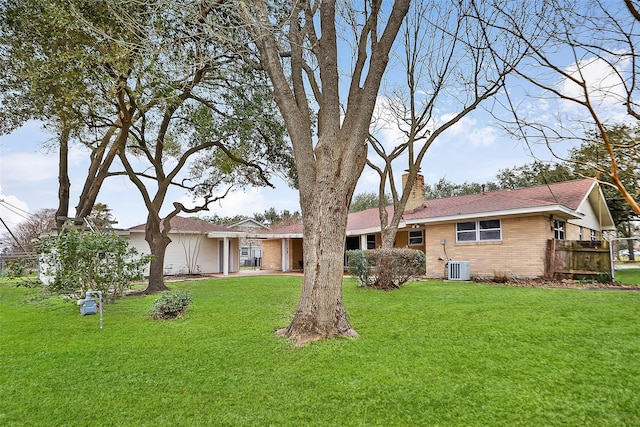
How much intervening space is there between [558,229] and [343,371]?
44.0ft

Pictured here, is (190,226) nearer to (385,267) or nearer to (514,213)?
(385,267)

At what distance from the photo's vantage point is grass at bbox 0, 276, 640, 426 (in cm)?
314

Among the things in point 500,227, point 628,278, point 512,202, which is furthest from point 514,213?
point 628,278

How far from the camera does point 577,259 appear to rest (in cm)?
1255

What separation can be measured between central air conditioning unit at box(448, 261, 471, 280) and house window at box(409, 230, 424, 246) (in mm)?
4363

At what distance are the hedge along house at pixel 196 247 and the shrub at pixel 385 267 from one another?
12845mm

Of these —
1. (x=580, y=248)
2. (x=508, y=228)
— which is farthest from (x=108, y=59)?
(x=580, y=248)

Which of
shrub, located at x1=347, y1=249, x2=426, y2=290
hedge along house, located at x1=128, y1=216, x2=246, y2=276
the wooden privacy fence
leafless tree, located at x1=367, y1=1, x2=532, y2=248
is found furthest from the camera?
hedge along house, located at x1=128, y1=216, x2=246, y2=276

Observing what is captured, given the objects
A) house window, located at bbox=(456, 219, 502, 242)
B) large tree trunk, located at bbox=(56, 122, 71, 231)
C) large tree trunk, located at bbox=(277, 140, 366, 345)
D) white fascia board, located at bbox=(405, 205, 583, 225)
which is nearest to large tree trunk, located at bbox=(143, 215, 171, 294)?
large tree trunk, located at bbox=(56, 122, 71, 231)

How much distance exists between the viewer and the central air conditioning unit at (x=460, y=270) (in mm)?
13914

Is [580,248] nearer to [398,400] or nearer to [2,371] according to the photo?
[398,400]

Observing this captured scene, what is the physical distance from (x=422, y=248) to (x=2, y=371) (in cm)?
1654

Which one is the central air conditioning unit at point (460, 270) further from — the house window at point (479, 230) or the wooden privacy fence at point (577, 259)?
the wooden privacy fence at point (577, 259)

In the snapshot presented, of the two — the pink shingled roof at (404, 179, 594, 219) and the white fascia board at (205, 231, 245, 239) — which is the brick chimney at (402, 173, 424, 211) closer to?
the pink shingled roof at (404, 179, 594, 219)
